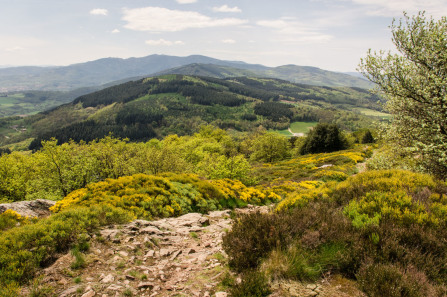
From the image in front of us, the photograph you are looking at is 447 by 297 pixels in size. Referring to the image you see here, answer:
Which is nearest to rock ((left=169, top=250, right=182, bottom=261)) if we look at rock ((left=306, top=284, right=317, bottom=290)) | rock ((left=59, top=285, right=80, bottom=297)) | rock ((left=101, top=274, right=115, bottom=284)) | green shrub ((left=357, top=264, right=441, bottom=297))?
rock ((left=101, top=274, right=115, bottom=284))

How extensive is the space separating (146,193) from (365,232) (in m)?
11.9

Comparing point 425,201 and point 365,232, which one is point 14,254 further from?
point 425,201

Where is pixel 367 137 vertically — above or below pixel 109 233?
below

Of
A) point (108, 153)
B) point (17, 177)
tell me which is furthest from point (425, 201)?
point (17, 177)

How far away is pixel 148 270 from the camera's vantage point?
6.91 m

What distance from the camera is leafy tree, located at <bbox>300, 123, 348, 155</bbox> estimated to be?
6297 centimetres

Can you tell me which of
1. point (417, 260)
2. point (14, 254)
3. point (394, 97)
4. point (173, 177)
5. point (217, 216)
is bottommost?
point (217, 216)

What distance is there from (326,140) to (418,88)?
54.2m

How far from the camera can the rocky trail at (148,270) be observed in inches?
215

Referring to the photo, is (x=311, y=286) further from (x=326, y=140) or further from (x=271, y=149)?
(x=271, y=149)

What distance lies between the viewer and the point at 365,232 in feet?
20.1

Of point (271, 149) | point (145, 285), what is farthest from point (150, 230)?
point (271, 149)

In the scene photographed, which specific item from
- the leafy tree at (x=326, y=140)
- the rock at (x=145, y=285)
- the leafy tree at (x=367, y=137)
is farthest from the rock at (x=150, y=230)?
the leafy tree at (x=367, y=137)

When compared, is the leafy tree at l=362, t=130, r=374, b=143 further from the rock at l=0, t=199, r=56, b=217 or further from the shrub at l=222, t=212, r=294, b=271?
the rock at l=0, t=199, r=56, b=217
